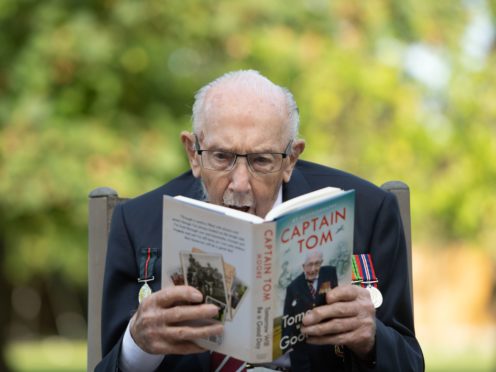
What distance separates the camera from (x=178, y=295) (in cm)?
232

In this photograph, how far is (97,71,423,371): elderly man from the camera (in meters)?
2.39

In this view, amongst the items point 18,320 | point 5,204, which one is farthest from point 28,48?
point 18,320

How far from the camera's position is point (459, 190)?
32.4 feet

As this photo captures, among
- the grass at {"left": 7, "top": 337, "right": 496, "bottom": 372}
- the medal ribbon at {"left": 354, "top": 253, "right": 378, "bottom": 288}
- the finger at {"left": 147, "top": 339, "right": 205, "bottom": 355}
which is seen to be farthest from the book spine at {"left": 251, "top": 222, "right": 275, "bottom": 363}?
the grass at {"left": 7, "top": 337, "right": 496, "bottom": 372}

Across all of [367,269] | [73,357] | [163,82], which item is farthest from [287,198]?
[73,357]

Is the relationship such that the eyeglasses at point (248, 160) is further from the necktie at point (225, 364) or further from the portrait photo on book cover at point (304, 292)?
the necktie at point (225, 364)

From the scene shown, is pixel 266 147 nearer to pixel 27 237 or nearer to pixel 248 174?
pixel 248 174

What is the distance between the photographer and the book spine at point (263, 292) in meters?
2.21

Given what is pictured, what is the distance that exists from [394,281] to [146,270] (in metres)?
0.73

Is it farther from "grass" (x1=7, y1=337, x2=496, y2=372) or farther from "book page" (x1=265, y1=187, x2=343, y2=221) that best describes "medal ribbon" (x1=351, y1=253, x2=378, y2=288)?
"grass" (x1=7, y1=337, x2=496, y2=372)

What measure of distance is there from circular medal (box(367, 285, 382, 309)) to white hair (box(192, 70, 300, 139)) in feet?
1.63

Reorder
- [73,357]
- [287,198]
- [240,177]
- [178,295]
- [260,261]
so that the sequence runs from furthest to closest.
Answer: [73,357] < [287,198] < [240,177] < [178,295] < [260,261]

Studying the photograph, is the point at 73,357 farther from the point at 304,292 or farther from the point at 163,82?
the point at 304,292

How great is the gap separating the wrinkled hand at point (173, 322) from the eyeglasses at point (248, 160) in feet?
1.58
